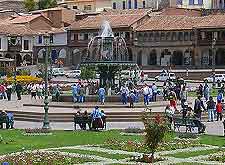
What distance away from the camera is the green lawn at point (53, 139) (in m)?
25.6

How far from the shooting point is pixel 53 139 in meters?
28.1

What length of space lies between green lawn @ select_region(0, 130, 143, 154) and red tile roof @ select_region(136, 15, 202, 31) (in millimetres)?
52664

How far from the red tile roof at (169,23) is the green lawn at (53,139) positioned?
5266 cm

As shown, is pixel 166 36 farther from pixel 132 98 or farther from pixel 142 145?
pixel 142 145

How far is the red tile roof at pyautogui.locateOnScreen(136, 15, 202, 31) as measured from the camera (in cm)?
8219

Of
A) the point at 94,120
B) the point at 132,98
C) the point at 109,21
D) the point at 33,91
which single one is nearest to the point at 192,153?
the point at 94,120

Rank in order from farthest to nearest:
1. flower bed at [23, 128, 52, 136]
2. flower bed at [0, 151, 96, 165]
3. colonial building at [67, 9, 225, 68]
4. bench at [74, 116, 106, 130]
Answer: colonial building at [67, 9, 225, 68] → bench at [74, 116, 106, 130] → flower bed at [23, 128, 52, 136] → flower bed at [0, 151, 96, 165]

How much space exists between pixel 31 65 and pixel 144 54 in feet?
57.5

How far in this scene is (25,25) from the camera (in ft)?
332

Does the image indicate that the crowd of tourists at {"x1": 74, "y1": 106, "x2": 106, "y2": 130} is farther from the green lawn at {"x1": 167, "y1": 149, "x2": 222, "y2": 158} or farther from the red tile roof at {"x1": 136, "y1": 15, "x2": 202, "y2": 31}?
the red tile roof at {"x1": 136, "y1": 15, "x2": 202, "y2": 31}

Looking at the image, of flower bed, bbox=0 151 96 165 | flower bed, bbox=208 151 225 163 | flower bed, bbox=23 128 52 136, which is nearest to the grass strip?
flower bed, bbox=208 151 225 163

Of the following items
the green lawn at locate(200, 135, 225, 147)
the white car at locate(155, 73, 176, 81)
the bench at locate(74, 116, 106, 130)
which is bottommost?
the white car at locate(155, 73, 176, 81)

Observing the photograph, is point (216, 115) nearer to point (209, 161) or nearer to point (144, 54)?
point (209, 161)

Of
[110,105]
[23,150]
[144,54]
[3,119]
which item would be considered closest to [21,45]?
[144,54]
